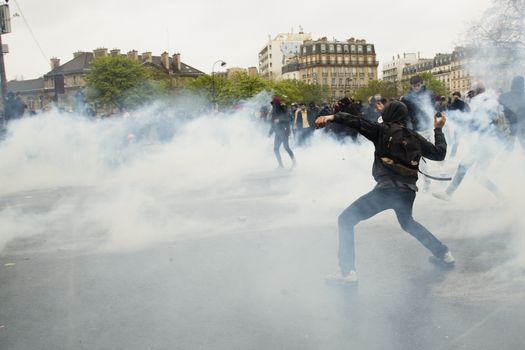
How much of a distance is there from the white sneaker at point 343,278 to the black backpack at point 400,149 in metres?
0.91

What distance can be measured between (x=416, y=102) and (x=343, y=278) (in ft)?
13.7

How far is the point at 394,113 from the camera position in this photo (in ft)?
15.2

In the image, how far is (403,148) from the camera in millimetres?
4578

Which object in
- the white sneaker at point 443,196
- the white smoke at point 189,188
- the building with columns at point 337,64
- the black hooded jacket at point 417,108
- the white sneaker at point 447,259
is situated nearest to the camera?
the white sneaker at point 447,259

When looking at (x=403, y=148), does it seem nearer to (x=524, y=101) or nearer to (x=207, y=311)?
(x=207, y=311)

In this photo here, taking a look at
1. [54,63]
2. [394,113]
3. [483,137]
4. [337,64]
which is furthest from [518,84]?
[337,64]

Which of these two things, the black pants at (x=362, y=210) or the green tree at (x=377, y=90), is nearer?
the black pants at (x=362, y=210)

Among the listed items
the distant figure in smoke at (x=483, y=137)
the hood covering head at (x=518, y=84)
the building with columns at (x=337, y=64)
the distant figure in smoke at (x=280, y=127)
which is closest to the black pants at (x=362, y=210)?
the distant figure in smoke at (x=483, y=137)

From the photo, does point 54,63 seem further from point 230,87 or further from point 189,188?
point 189,188

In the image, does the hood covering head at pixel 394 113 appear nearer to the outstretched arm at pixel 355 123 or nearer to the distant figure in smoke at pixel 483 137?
the outstretched arm at pixel 355 123

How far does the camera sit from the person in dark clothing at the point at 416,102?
7.89 m

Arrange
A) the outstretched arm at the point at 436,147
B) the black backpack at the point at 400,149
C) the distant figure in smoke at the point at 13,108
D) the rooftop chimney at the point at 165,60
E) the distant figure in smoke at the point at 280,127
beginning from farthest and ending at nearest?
the rooftop chimney at the point at 165,60
the distant figure in smoke at the point at 13,108
the distant figure in smoke at the point at 280,127
the outstretched arm at the point at 436,147
the black backpack at the point at 400,149

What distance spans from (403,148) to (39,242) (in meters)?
4.50

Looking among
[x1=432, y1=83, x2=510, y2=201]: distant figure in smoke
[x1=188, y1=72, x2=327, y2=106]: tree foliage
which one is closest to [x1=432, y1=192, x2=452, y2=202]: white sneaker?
[x1=432, y1=83, x2=510, y2=201]: distant figure in smoke
